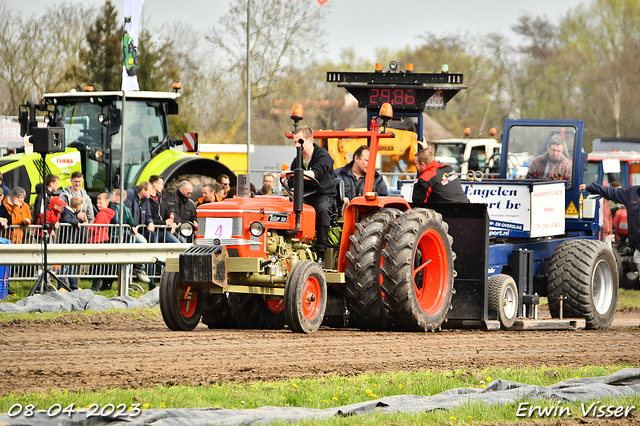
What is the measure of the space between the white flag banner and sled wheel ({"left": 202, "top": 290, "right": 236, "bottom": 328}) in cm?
533

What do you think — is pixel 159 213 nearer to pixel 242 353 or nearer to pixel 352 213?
pixel 352 213

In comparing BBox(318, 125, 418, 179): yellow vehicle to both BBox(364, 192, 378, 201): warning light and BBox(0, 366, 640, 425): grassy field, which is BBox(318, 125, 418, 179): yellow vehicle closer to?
BBox(364, 192, 378, 201): warning light

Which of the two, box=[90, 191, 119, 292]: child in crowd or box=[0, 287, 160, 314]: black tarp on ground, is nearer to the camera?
box=[0, 287, 160, 314]: black tarp on ground

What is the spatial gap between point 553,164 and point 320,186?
177 inches

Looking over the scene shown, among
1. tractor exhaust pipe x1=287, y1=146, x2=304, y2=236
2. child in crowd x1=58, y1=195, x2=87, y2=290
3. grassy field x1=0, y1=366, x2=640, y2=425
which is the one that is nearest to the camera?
grassy field x1=0, y1=366, x2=640, y2=425

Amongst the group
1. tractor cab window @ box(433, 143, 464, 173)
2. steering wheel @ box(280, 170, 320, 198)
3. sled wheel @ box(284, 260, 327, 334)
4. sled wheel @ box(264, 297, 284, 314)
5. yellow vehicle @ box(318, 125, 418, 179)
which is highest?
tractor cab window @ box(433, 143, 464, 173)

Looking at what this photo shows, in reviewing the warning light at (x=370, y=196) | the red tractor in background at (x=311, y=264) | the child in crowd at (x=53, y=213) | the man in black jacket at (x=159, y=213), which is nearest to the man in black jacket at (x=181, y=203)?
the man in black jacket at (x=159, y=213)

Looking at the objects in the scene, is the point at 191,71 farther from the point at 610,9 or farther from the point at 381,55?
the point at 610,9

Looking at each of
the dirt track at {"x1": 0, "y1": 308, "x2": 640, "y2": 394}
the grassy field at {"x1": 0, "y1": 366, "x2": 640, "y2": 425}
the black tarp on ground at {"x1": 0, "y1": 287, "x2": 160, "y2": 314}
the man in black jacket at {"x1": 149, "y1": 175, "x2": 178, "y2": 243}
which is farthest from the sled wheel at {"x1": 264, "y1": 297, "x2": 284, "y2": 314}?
the man in black jacket at {"x1": 149, "y1": 175, "x2": 178, "y2": 243}

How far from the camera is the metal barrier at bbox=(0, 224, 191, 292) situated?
1207cm

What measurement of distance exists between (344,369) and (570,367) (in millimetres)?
1925

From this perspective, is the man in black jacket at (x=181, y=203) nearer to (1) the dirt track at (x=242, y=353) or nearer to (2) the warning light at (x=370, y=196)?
(1) the dirt track at (x=242, y=353)

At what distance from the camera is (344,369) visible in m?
6.57

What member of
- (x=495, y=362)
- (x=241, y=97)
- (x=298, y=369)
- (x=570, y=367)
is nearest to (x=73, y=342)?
(x=298, y=369)
